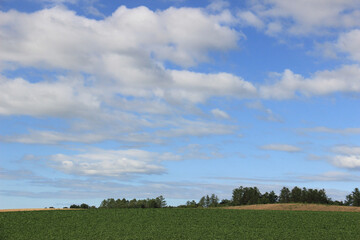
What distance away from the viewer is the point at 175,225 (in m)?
31.8

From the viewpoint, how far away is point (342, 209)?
47.0m

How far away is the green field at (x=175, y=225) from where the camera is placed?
2836cm

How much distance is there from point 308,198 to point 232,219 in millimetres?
50193

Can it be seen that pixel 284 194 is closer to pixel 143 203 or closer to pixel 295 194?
pixel 295 194

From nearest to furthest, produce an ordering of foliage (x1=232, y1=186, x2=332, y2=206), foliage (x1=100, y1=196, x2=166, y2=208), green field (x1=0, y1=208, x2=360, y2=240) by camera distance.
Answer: green field (x1=0, y1=208, x2=360, y2=240) < foliage (x1=100, y1=196, x2=166, y2=208) < foliage (x1=232, y1=186, x2=332, y2=206)

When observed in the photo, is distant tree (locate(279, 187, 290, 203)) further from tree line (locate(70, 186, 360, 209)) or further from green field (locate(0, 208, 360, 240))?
green field (locate(0, 208, 360, 240))

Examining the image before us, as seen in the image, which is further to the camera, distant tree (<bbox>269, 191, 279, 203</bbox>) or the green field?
distant tree (<bbox>269, 191, 279, 203</bbox>)

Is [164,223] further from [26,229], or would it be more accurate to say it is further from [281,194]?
[281,194]

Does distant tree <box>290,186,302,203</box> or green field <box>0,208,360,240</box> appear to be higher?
distant tree <box>290,186,302,203</box>

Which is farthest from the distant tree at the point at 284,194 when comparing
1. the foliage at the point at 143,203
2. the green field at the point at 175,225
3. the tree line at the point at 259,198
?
the green field at the point at 175,225

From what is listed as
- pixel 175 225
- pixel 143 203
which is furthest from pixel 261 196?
pixel 175 225

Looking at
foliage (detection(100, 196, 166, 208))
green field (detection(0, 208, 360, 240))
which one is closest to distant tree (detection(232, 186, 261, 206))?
foliage (detection(100, 196, 166, 208))

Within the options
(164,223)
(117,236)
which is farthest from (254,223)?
(117,236)

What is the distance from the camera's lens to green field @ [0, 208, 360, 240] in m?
28.4
